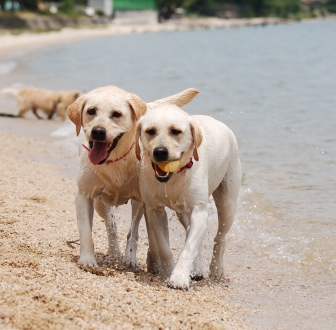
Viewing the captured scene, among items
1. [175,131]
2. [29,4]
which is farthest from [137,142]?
[29,4]

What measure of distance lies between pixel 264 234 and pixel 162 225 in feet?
6.63

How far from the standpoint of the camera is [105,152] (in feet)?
16.3

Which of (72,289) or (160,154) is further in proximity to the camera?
(160,154)

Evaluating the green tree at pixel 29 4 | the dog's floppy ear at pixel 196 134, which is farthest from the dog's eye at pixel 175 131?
the green tree at pixel 29 4

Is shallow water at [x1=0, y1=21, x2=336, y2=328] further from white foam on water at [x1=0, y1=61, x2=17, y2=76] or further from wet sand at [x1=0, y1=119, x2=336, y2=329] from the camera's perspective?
wet sand at [x1=0, y1=119, x2=336, y2=329]

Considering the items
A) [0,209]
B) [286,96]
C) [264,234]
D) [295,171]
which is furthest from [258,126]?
[0,209]

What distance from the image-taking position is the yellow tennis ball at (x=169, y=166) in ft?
15.4

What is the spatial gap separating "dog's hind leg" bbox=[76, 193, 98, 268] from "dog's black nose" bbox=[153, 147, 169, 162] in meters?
0.89

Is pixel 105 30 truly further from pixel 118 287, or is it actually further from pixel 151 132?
pixel 118 287

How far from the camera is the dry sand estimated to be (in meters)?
3.80

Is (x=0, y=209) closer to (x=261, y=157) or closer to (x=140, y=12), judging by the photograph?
(x=261, y=157)

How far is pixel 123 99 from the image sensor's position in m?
5.03

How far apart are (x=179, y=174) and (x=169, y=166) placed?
217 mm

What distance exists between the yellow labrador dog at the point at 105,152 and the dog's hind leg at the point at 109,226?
377 mm
